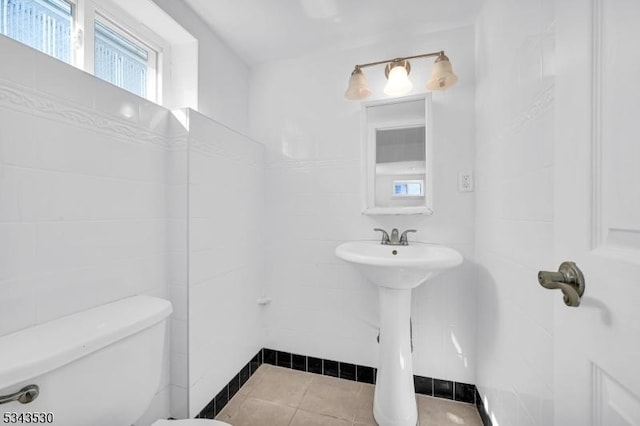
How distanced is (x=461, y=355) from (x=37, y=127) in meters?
2.00

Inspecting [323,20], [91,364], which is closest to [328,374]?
[91,364]

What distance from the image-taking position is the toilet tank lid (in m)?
0.59

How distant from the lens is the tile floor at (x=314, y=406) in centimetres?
129

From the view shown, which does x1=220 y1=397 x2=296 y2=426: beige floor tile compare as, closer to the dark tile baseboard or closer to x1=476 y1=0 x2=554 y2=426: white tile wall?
the dark tile baseboard

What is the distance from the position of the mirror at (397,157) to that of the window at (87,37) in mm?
1174

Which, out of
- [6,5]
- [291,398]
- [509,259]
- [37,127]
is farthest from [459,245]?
[6,5]

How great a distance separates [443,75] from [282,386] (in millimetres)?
1892

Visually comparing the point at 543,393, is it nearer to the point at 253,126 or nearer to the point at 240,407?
the point at 240,407

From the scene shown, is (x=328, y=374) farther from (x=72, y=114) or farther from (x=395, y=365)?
(x=72, y=114)

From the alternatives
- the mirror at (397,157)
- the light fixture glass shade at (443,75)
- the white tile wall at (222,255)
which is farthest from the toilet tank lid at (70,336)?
the light fixture glass shade at (443,75)

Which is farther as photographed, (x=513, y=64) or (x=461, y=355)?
(x=461, y=355)

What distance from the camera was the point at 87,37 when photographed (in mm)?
1040

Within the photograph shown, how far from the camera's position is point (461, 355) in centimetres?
143

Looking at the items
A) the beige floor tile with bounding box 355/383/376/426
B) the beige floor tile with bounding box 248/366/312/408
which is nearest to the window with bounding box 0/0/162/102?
the beige floor tile with bounding box 248/366/312/408
